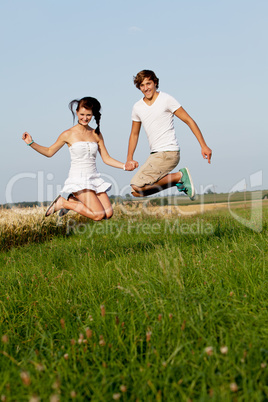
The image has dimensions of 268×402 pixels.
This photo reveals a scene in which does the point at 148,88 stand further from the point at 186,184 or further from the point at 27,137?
the point at 27,137

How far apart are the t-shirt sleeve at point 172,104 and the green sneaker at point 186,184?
116 centimetres

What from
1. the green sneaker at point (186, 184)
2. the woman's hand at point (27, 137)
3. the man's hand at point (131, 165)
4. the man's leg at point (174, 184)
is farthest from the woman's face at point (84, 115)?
the green sneaker at point (186, 184)

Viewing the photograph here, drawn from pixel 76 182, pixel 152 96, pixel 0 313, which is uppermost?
pixel 152 96

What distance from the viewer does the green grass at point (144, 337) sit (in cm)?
265

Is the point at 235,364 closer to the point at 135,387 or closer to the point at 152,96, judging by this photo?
the point at 135,387

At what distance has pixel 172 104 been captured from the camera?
22.6ft

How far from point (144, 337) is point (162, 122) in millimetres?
4414

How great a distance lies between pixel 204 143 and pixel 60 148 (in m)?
2.65

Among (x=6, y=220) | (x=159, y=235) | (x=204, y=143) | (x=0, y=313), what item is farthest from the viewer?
(x=6, y=220)

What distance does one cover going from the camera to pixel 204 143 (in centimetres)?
686

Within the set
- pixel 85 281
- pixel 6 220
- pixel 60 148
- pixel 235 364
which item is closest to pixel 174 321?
pixel 235 364

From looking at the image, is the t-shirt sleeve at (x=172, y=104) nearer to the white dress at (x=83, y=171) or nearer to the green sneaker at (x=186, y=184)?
the green sneaker at (x=186, y=184)

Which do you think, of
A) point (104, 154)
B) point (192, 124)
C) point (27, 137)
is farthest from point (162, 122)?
point (27, 137)

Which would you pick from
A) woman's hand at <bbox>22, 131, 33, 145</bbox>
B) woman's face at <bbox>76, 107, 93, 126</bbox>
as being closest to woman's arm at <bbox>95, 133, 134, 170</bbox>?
woman's face at <bbox>76, 107, 93, 126</bbox>
